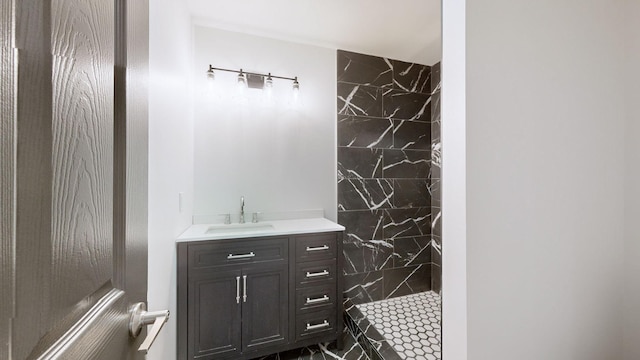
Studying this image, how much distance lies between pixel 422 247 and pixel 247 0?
9.83 ft

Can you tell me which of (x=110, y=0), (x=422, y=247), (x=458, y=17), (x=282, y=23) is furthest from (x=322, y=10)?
(x=422, y=247)

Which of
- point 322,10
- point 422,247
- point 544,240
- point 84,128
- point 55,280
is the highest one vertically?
point 322,10

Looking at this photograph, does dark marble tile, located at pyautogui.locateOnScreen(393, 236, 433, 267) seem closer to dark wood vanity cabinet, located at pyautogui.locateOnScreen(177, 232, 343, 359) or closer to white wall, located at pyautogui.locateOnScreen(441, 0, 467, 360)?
dark wood vanity cabinet, located at pyautogui.locateOnScreen(177, 232, 343, 359)

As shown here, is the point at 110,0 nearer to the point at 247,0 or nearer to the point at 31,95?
the point at 31,95

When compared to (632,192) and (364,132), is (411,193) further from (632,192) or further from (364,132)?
(632,192)

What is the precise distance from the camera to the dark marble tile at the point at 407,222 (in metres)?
2.54

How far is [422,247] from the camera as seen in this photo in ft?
8.77

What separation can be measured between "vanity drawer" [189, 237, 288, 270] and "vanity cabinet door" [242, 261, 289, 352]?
0.07 metres

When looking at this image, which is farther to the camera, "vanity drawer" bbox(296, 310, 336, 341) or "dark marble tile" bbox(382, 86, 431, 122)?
"dark marble tile" bbox(382, 86, 431, 122)

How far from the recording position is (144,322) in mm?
516

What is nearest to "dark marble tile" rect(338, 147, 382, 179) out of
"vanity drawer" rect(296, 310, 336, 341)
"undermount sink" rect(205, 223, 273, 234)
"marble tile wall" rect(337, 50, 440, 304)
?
"marble tile wall" rect(337, 50, 440, 304)

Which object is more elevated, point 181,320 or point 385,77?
point 385,77

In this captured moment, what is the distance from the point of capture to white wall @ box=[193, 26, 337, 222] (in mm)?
2016

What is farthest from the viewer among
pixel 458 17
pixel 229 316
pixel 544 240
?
pixel 229 316
